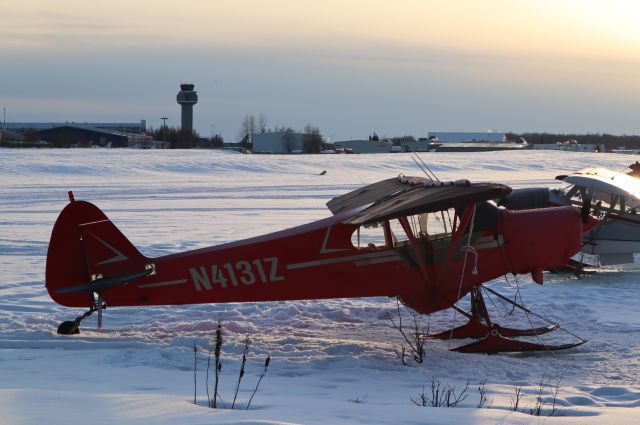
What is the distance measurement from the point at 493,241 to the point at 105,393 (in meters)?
3.96

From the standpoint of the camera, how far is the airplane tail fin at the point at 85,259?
8.20 m

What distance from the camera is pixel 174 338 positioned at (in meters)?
8.39

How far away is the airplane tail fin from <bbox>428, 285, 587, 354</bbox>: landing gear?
3136 millimetres

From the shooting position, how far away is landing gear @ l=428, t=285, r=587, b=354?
8.20 meters

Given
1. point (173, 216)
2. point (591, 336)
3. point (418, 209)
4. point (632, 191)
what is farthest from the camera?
point (173, 216)

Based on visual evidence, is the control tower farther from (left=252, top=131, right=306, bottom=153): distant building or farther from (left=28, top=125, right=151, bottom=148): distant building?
(left=252, top=131, right=306, bottom=153): distant building

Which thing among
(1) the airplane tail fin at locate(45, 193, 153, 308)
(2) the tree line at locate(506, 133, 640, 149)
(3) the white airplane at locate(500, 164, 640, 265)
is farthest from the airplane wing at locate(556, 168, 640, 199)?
(2) the tree line at locate(506, 133, 640, 149)

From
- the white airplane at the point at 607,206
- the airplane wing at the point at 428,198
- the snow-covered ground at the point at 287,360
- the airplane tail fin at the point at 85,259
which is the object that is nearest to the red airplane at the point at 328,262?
the airplane tail fin at the point at 85,259

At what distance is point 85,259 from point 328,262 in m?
2.32

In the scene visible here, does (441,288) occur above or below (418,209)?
below

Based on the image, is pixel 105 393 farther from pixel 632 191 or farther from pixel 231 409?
pixel 632 191

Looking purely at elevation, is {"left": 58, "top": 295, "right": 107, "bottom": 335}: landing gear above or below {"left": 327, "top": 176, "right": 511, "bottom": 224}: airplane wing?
below

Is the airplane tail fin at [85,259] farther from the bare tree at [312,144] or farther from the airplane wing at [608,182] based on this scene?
the bare tree at [312,144]

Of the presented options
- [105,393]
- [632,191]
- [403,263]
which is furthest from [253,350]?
[632,191]
